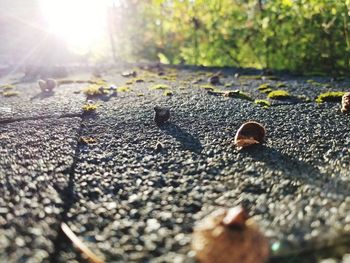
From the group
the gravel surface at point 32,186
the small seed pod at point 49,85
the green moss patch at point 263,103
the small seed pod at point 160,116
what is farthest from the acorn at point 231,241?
the small seed pod at point 49,85

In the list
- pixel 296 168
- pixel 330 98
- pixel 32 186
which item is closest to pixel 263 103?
pixel 330 98

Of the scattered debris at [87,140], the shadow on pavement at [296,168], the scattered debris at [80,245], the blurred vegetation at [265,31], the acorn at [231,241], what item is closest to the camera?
the acorn at [231,241]

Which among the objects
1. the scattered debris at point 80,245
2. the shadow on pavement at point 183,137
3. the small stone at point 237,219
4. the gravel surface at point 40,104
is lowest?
the scattered debris at point 80,245

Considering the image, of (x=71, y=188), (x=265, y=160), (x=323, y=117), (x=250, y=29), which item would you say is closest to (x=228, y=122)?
(x=323, y=117)

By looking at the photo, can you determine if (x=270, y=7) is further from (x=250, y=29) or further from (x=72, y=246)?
(x=72, y=246)

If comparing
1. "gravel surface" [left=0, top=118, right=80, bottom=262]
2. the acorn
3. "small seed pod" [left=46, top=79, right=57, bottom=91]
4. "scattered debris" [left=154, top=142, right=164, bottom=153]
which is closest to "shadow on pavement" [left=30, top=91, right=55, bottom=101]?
"small seed pod" [left=46, top=79, right=57, bottom=91]

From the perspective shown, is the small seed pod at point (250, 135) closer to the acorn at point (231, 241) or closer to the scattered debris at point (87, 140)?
the scattered debris at point (87, 140)

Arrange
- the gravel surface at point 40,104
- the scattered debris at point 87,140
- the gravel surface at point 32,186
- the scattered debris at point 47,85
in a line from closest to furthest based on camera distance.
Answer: the gravel surface at point 32,186 < the scattered debris at point 87,140 < the gravel surface at point 40,104 < the scattered debris at point 47,85
